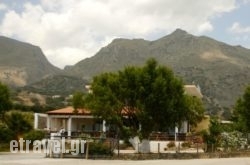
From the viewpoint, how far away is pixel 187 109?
113 feet

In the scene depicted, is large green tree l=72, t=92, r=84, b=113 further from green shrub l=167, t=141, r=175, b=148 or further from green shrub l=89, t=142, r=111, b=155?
green shrub l=167, t=141, r=175, b=148

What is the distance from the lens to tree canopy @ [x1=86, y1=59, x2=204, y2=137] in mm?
32688

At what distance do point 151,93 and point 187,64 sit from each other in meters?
152

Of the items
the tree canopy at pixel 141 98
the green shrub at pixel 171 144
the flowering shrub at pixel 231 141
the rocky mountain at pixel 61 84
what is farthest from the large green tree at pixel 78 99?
the rocky mountain at pixel 61 84

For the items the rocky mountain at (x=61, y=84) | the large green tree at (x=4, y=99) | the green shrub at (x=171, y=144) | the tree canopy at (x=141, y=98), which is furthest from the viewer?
the rocky mountain at (x=61, y=84)

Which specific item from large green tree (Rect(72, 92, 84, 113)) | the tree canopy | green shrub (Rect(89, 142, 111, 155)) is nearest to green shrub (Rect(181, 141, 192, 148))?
the tree canopy

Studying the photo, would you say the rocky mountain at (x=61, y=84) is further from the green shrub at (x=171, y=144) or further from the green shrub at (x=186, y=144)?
the green shrub at (x=186, y=144)

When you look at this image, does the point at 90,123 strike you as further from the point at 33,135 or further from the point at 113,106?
the point at 113,106

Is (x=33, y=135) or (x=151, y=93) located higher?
(x=151, y=93)

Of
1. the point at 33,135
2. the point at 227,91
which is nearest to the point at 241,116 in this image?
the point at 33,135

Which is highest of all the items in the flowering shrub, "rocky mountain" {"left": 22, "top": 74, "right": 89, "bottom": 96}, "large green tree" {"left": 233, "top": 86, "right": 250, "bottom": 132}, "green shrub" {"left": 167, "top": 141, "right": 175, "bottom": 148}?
"rocky mountain" {"left": 22, "top": 74, "right": 89, "bottom": 96}

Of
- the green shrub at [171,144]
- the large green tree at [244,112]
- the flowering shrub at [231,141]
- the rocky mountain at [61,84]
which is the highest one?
the rocky mountain at [61,84]

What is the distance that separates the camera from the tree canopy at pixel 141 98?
32.7m

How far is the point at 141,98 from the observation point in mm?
32875
